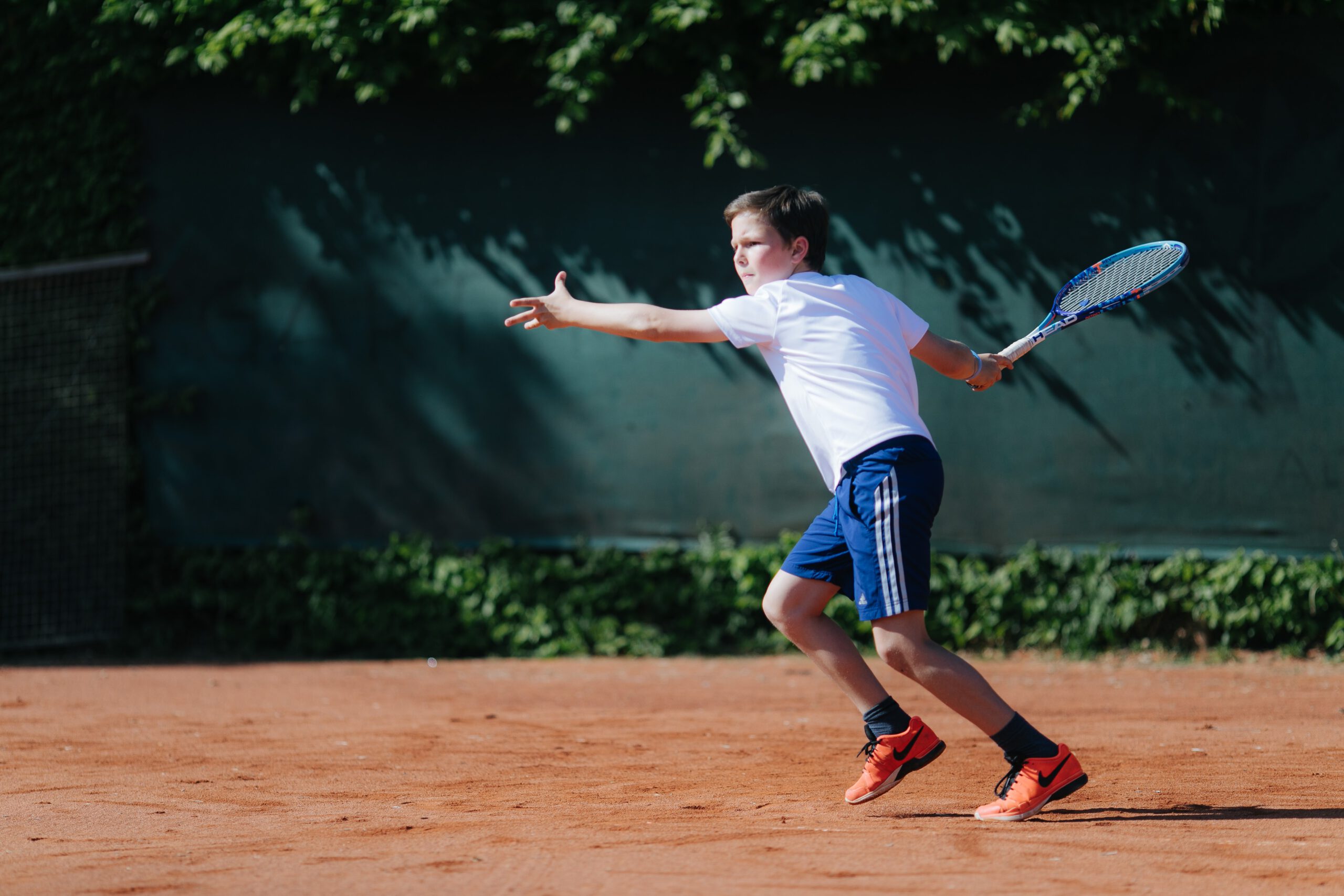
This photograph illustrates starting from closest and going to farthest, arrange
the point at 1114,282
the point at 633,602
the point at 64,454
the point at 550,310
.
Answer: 1. the point at 550,310
2. the point at 1114,282
3. the point at 633,602
4. the point at 64,454

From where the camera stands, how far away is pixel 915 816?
3.62 meters

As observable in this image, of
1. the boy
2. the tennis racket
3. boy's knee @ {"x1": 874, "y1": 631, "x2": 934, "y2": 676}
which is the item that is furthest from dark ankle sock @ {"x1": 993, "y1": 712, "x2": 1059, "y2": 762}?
the tennis racket

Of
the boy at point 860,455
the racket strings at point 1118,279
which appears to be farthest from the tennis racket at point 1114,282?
the boy at point 860,455

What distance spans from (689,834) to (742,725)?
78.4 inches

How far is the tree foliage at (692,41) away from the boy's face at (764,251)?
323 cm

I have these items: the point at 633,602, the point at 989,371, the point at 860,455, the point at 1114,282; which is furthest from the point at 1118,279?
the point at 633,602

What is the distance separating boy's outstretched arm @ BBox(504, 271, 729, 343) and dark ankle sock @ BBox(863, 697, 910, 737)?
119cm

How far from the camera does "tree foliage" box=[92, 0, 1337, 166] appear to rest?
Result: 6.56 metres

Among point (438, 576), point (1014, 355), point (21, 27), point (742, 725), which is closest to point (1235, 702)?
point (742, 725)

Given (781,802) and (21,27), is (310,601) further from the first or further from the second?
(781,802)

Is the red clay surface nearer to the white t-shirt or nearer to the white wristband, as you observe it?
the white t-shirt

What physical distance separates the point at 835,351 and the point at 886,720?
1.10m

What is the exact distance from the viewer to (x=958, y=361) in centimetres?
376

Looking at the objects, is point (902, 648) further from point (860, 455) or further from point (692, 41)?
point (692, 41)
